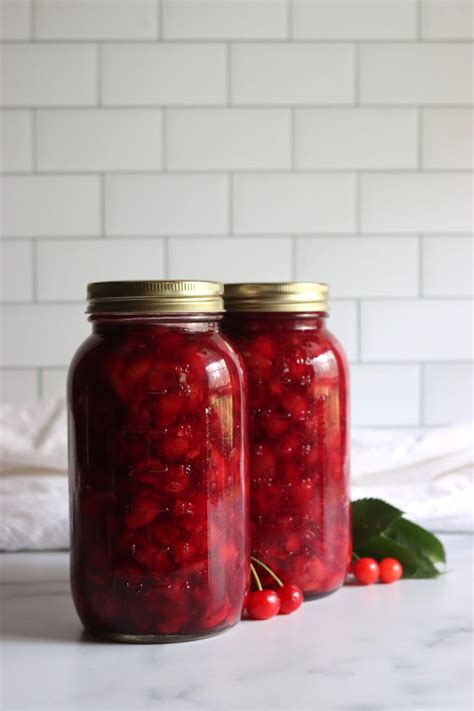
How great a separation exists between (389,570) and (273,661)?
24 centimetres

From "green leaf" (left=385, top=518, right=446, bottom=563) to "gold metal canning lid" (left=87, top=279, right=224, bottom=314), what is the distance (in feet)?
1.16

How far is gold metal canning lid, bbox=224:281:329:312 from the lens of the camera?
0.74 metres

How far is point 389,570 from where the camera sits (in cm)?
84

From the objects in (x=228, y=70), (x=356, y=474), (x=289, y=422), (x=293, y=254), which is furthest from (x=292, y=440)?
(x=228, y=70)

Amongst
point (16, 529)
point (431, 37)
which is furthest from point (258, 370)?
point (431, 37)

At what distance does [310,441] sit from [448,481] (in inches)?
15.7

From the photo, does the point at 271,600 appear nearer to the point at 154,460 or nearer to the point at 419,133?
the point at 154,460

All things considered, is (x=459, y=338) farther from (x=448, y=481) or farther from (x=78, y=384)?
(x=78, y=384)

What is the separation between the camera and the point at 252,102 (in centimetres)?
165

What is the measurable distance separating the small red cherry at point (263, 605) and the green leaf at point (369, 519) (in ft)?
0.59

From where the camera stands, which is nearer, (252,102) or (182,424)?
(182,424)

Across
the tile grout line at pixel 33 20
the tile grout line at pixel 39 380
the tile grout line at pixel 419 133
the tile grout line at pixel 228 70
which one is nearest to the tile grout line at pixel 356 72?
the tile grout line at pixel 419 133

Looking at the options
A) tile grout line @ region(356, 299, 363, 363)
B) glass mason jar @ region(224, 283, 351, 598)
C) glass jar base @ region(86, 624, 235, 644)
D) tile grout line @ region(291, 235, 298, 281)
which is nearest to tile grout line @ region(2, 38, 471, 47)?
tile grout line @ region(291, 235, 298, 281)

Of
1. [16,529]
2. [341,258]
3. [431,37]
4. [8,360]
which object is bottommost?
[16,529]
